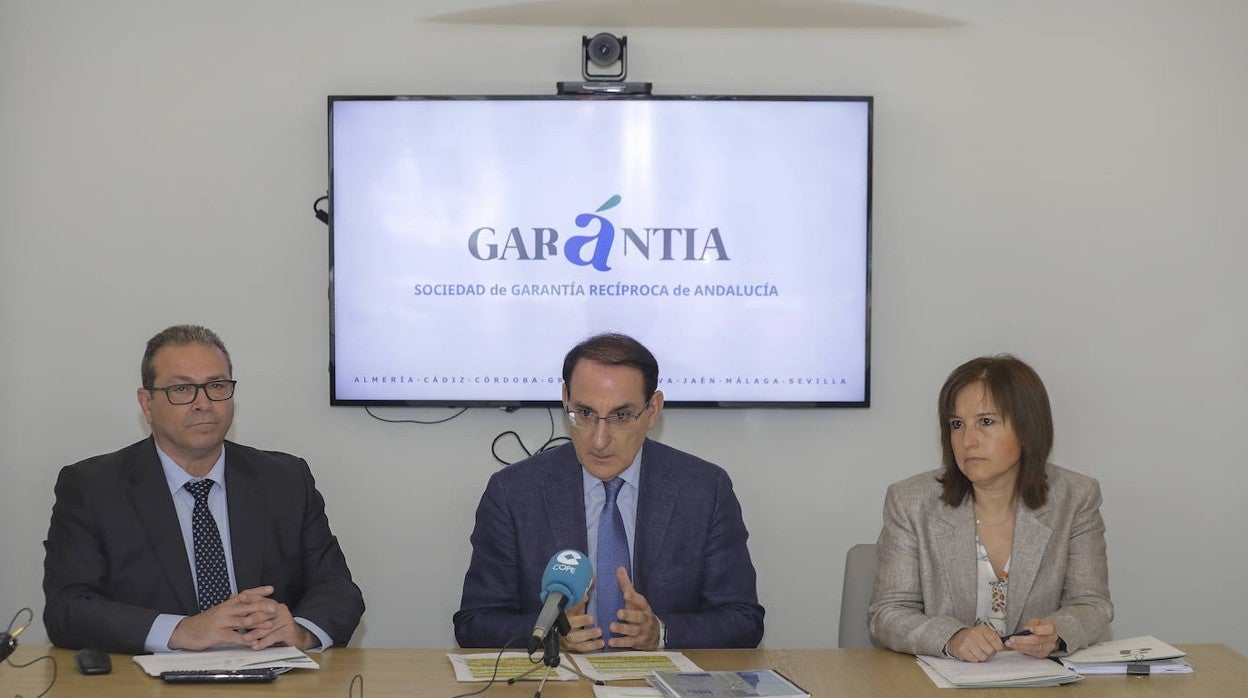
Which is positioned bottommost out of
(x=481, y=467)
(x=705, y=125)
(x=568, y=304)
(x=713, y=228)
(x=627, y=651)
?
(x=627, y=651)

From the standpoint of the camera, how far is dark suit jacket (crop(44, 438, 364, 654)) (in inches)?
133

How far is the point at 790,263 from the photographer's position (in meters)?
4.60

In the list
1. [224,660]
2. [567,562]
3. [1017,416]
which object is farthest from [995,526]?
[224,660]

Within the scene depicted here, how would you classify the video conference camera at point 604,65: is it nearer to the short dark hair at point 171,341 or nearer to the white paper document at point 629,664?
the short dark hair at point 171,341

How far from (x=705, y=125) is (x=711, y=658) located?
2117 mm

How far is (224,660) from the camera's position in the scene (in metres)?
2.99

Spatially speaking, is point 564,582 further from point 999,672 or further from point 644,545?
point 999,672

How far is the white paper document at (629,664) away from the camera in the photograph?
293cm

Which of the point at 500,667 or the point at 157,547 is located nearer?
the point at 500,667

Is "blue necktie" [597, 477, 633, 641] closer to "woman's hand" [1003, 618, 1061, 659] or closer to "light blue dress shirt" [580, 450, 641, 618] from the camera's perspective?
"light blue dress shirt" [580, 450, 641, 618]

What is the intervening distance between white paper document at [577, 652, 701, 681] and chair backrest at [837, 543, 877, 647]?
72cm

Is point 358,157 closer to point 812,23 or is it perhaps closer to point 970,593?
point 812,23

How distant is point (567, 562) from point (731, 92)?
242 cm

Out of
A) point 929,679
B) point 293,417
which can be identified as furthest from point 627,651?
point 293,417
